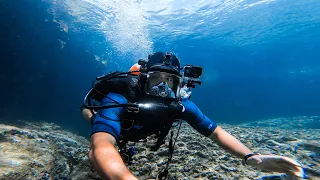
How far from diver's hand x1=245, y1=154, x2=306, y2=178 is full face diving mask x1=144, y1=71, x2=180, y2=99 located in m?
1.37

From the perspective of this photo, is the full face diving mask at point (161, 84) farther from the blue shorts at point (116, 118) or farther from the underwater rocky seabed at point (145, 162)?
the underwater rocky seabed at point (145, 162)

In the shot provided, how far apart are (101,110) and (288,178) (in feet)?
7.39

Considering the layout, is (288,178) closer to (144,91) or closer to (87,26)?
(144,91)

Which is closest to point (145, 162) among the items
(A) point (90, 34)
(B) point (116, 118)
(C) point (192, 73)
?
(C) point (192, 73)

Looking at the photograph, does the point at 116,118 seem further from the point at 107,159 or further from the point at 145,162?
the point at 145,162

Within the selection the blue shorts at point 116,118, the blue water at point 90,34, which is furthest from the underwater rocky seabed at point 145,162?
the blue water at point 90,34

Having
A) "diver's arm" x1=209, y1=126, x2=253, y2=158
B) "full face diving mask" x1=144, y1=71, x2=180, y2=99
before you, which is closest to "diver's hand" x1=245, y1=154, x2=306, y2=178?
"diver's arm" x1=209, y1=126, x2=253, y2=158

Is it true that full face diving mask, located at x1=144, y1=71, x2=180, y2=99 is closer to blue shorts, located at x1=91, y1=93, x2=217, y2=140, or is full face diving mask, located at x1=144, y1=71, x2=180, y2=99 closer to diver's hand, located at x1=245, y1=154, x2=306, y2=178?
blue shorts, located at x1=91, y1=93, x2=217, y2=140

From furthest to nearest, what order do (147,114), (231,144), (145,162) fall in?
(145,162)
(231,144)
(147,114)

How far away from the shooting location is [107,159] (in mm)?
1428

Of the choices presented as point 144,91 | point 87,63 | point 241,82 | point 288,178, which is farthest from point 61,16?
point 241,82

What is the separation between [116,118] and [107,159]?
56 centimetres

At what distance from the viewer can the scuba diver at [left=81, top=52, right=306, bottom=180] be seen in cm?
166

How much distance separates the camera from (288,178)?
1920 mm
